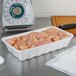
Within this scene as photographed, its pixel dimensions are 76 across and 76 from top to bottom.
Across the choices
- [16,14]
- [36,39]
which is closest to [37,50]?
[36,39]

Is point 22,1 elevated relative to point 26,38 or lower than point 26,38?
elevated

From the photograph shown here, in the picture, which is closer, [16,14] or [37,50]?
[37,50]

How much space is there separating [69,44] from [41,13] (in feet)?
1.40

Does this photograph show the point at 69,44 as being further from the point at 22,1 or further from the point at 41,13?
the point at 41,13

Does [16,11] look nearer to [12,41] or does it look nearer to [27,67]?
[12,41]

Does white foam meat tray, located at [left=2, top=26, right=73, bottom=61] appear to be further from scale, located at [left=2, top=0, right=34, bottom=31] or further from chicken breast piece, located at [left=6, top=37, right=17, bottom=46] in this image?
scale, located at [left=2, top=0, right=34, bottom=31]

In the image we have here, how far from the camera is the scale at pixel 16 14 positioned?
Answer: 995mm

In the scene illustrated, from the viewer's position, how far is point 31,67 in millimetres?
741

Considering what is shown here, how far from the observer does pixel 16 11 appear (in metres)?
1.00

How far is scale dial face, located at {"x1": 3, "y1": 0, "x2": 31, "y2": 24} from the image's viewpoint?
0.99 meters

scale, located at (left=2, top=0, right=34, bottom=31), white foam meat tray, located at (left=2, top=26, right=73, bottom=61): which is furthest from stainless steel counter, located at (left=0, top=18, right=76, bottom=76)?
scale, located at (left=2, top=0, right=34, bottom=31)

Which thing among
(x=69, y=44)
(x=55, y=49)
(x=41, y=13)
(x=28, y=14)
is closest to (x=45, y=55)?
(x=55, y=49)

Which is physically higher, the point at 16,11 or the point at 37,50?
the point at 16,11

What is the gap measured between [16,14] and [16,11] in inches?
0.6
